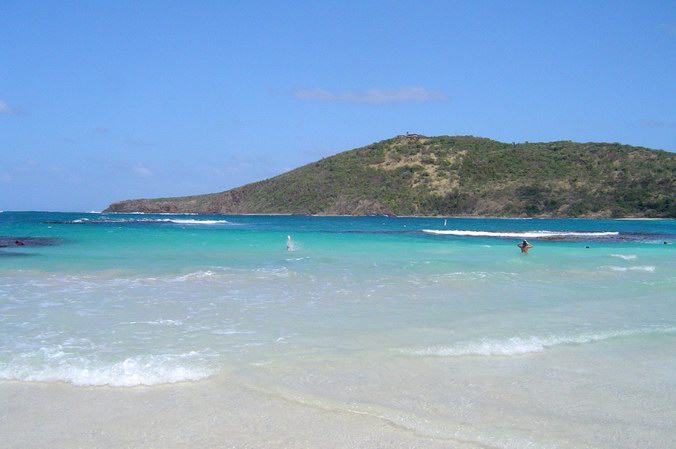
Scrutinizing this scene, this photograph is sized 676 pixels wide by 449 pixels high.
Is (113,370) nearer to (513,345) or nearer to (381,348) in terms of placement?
(381,348)

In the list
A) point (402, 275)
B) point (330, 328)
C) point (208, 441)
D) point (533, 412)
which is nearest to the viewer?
point (208, 441)

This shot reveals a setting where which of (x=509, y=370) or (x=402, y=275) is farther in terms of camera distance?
(x=402, y=275)

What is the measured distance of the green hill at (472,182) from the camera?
255 ft

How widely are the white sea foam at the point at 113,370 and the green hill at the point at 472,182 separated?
77.1m

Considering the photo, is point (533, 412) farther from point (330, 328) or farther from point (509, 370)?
point (330, 328)

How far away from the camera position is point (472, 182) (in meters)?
88.4

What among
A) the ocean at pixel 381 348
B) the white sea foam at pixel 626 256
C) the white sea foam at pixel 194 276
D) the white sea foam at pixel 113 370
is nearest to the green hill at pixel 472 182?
the white sea foam at pixel 626 256

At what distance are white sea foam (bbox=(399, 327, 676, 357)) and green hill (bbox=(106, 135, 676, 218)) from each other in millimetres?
73289

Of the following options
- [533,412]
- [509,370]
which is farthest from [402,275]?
[533,412]

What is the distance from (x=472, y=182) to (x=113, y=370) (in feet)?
281

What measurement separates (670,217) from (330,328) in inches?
2975

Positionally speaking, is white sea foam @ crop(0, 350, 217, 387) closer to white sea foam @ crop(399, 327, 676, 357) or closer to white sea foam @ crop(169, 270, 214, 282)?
white sea foam @ crop(399, 327, 676, 357)

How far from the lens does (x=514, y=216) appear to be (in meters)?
79.1

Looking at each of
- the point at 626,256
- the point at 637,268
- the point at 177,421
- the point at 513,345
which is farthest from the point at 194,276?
the point at 626,256
